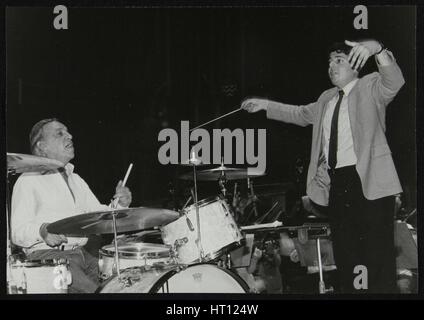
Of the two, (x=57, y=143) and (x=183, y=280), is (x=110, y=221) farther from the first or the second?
(x=57, y=143)

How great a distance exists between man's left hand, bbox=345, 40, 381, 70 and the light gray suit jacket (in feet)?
0.38

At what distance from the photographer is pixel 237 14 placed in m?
4.05

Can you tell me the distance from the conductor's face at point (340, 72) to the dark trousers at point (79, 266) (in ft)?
6.91

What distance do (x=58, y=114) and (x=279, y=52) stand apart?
5.27ft

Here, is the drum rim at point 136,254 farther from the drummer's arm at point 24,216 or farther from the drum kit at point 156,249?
the drummer's arm at point 24,216

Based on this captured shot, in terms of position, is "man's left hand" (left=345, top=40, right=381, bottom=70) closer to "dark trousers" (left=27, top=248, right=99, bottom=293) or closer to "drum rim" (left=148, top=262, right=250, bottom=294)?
"drum rim" (left=148, top=262, right=250, bottom=294)

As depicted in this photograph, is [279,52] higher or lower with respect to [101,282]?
higher

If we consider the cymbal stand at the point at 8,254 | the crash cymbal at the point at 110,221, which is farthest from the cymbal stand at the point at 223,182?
the cymbal stand at the point at 8,254

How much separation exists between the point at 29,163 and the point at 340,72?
2.20 meters

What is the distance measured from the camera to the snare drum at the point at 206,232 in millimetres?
3771

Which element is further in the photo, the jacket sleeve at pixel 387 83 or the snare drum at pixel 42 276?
the jacket sleeve at pixel 387 83

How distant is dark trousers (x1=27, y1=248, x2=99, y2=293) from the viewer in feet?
13.0
